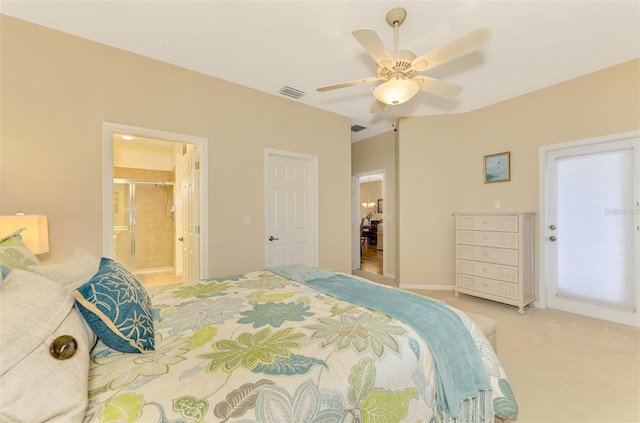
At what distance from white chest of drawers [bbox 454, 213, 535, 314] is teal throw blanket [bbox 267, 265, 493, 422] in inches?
96.7

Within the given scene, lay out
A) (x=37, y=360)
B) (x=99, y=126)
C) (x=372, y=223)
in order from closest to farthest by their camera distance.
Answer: (x=37, y=360) → (x=99, y=126) → (x=372, y=223)

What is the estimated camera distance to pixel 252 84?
10.7ft

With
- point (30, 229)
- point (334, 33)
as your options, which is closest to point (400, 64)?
point (334, 33)

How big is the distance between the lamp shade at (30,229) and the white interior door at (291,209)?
2022 millimetres

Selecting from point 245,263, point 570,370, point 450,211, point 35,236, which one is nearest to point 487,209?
→ point 450,211

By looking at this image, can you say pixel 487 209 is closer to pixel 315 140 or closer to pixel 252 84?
pixel 315 140

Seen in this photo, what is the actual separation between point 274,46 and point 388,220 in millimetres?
3612

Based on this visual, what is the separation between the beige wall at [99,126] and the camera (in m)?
2.14

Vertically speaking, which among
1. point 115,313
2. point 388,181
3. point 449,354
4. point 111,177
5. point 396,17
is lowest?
point 449,354

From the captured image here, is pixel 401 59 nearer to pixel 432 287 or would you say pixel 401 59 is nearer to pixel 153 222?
pixel 432 287

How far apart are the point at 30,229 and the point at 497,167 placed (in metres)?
5.01

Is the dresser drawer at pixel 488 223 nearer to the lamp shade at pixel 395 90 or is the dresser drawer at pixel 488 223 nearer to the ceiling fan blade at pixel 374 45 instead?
the lamp shade at pixel 395 90

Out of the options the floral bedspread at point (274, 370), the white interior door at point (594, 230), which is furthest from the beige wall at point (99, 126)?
the white interior door at point (594, 230)

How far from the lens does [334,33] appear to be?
2.34 meters
